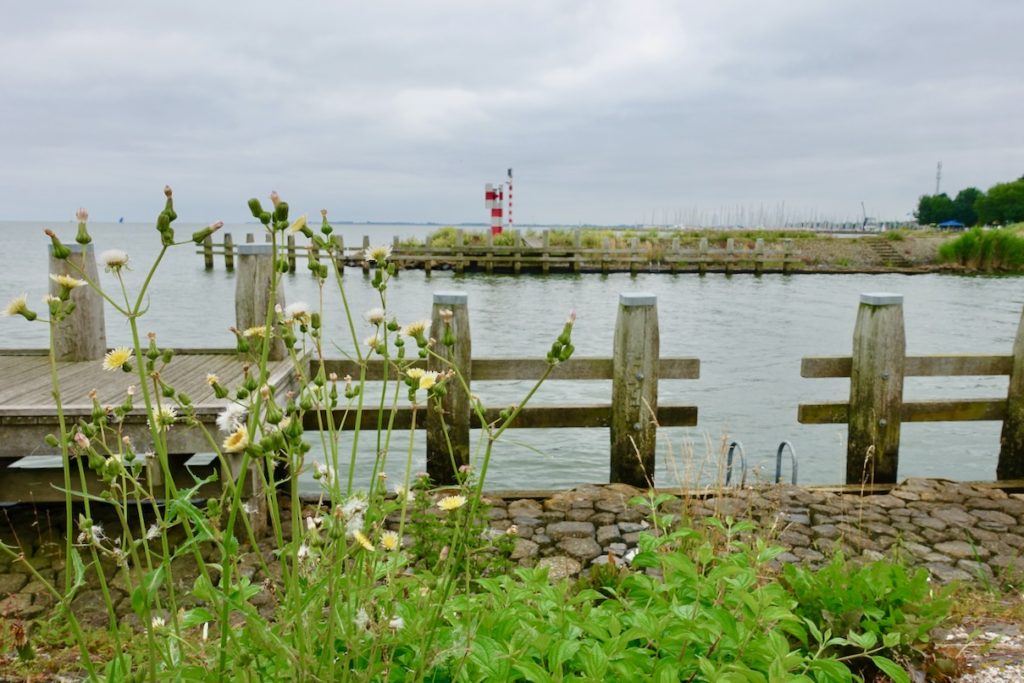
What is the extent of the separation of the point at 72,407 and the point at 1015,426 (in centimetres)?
690

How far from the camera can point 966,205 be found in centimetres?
8906

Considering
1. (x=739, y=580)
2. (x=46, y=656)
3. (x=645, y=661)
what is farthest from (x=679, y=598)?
(x=46, y=656)

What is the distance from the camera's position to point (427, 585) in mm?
2223

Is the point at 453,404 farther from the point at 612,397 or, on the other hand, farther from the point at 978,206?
the point at 978,206

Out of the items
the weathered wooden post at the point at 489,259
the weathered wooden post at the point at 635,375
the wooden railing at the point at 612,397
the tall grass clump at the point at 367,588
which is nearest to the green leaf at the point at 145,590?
the tall grass clump at the point at 367,588

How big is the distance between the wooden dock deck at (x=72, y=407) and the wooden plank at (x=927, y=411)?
13.2 feet

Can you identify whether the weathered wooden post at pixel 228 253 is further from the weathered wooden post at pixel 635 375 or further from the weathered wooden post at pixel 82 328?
the weathered wooden post at pixel 635 375

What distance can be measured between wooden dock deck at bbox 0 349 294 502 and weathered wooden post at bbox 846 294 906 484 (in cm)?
430

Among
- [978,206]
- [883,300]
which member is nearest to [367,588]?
[883,300]

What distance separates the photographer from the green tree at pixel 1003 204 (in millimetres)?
75000

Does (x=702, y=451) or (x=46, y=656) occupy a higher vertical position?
(x=46, y=656)

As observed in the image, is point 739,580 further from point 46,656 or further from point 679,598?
point 46,656

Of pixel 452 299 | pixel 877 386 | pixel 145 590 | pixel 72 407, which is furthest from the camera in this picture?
pixel 877 386

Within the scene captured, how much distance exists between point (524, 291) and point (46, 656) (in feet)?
87.7
